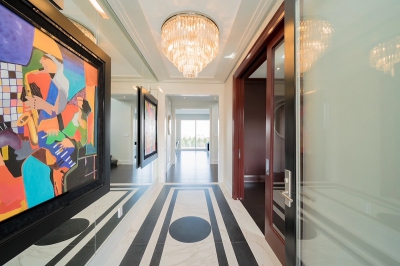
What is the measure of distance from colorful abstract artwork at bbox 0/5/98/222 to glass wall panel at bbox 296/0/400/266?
158 centimetres

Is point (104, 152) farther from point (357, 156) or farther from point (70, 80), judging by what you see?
point (357, 156)

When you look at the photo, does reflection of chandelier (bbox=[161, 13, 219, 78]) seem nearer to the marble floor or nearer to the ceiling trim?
the ceiling trim

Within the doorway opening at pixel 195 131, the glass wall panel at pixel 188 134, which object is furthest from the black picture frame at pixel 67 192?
the glass wall panel at pixel 188 134

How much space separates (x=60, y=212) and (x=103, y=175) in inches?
16.4

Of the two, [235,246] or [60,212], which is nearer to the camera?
[60,212]

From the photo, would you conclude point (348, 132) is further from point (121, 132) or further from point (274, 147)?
point (121, 132)

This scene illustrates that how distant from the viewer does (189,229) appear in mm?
2121

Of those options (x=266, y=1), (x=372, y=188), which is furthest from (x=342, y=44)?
(x=266, y=1)

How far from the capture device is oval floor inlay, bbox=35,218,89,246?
1.05 m

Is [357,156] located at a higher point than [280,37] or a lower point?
lower

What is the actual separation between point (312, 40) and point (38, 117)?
5.73ft

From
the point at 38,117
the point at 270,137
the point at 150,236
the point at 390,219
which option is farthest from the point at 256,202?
the point at 38,117

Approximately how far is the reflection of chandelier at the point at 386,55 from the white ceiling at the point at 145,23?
140 cm

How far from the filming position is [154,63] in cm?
301
